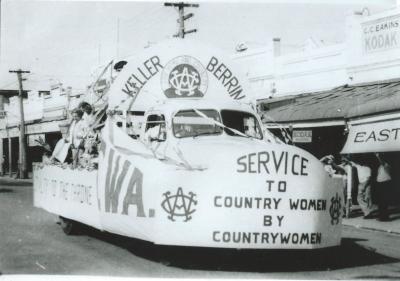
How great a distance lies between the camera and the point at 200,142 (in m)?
8.15

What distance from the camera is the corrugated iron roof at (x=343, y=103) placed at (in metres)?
13.5

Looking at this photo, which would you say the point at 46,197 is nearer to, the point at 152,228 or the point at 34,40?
the point at 34,40

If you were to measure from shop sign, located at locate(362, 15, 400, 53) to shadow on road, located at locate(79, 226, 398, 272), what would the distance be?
8.80 metres

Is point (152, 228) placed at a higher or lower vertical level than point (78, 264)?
higher

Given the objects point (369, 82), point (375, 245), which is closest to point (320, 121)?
point (369, 82)

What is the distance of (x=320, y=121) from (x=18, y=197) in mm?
10248

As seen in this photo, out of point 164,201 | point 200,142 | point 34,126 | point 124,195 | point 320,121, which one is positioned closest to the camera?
point 164,201

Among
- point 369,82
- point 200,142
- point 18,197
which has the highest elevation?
point 369,82

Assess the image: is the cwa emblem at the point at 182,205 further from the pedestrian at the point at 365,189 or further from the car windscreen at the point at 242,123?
the pedestrian at the point at 365,189

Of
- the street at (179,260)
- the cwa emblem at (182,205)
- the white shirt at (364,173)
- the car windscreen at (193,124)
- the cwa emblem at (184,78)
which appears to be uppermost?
the cwa emblem at (184,78)

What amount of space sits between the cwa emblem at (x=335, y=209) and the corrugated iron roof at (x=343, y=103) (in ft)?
18.9

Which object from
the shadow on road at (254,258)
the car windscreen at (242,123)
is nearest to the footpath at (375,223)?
the shadow on road at (254,258)

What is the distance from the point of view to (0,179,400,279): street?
7.36 m

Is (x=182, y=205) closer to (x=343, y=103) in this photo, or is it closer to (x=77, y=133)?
(x=77, y=133)
